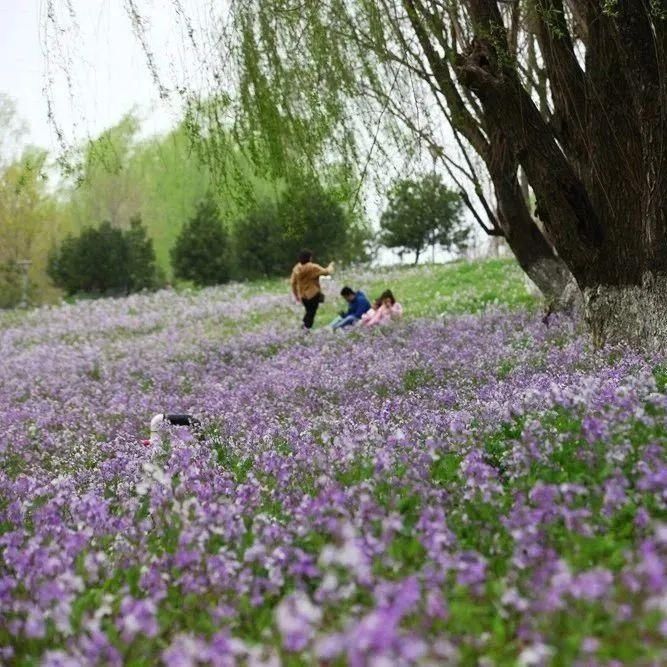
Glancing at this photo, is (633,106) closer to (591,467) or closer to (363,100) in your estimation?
(363,100)

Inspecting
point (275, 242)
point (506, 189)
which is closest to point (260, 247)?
point (275, 242)

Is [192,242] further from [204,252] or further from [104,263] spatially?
[104,263]

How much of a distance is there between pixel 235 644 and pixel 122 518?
9.32ft

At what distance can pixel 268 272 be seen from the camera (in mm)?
38375

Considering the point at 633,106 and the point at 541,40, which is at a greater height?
the point at 541,40

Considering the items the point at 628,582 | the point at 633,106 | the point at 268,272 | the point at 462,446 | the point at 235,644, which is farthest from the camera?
the point at 268,272

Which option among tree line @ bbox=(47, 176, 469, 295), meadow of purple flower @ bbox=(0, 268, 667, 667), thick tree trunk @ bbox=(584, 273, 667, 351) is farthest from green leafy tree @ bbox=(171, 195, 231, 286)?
thick tree trunk @ bbox=(584, 273, 667, 351)

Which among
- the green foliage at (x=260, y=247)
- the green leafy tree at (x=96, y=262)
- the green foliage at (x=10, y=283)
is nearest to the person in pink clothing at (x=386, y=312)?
the green foliage at (x=260, y=247)

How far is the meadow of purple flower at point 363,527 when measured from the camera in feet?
10.1

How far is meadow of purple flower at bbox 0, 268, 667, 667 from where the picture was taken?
308 centimetres

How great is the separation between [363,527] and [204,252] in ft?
113

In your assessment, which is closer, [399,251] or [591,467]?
[591,467]

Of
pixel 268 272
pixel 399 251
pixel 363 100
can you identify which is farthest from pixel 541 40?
pixel 399 251

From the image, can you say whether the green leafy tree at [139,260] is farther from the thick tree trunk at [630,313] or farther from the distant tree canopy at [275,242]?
the thick tree trunk at [630,313]
